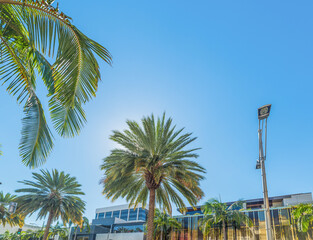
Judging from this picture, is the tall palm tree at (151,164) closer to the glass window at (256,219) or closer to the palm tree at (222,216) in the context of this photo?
the palm tree at (222,216)

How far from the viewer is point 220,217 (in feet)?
118

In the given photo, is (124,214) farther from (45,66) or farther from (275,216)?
(45,66)

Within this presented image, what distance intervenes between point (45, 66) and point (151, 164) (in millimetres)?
14483

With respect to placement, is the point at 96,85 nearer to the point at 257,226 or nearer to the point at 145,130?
the point at 145,130

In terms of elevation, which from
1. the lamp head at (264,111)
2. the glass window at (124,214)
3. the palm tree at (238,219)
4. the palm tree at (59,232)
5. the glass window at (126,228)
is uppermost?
the glass window at (124,214)

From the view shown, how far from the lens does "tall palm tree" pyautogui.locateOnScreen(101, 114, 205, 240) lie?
1950 centimetres

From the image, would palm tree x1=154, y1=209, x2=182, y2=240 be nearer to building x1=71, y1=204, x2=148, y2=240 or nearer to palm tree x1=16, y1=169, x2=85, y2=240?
building x1=71, y1=204, x2=148, y2=240

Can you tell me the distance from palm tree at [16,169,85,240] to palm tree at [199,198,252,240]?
17.9 metres

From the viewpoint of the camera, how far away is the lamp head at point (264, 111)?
1127cm

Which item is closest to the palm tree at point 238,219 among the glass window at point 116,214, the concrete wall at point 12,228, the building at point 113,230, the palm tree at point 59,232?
the building at point 113,230

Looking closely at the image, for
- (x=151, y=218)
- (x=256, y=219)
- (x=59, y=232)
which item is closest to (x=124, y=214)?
(x=59, y=232)

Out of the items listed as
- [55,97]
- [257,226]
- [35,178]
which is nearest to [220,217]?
[257,226]

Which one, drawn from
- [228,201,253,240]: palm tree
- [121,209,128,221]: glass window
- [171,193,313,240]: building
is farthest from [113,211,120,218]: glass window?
[228,201,253,240]: palm tree

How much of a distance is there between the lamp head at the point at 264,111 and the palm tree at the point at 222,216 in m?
28.3
